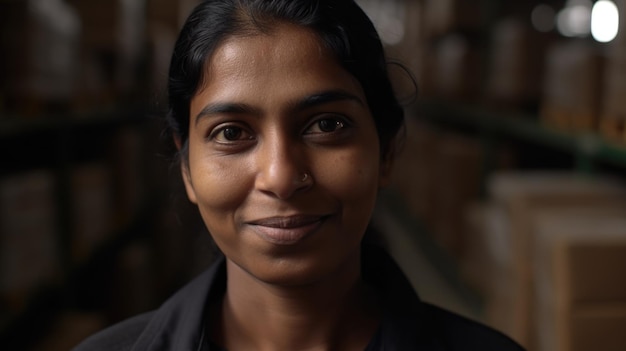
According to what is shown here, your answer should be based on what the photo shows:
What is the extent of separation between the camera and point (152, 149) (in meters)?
5.48

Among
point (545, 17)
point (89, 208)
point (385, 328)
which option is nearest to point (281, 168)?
point (385, 328)

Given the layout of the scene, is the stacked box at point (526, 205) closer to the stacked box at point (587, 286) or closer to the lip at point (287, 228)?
the stacked box at point (587, 286)

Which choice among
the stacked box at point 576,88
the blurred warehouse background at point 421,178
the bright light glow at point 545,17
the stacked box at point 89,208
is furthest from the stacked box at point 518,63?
the bright light glow at point 545,17

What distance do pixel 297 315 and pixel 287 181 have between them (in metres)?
0.29

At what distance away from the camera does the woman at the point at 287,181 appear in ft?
3.67

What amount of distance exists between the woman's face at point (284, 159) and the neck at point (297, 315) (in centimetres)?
10

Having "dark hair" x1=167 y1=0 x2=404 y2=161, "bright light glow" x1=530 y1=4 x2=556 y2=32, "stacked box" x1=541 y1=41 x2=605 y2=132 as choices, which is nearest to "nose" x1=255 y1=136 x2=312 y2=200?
"dark hair" x1=167 y1=0 x2=404 y2=161

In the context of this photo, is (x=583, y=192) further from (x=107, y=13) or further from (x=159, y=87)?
(x=107, y=13)

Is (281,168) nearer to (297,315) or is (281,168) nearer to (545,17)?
(297,315)

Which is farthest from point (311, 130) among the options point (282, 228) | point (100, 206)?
point (100, 206)

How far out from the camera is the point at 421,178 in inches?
249

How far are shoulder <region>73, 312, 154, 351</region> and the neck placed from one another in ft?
0.47

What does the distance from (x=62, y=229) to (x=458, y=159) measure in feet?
8.75

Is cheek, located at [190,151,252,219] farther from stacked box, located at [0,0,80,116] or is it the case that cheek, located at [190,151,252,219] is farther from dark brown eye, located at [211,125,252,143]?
stacked box, located at [0,0,80,116]
